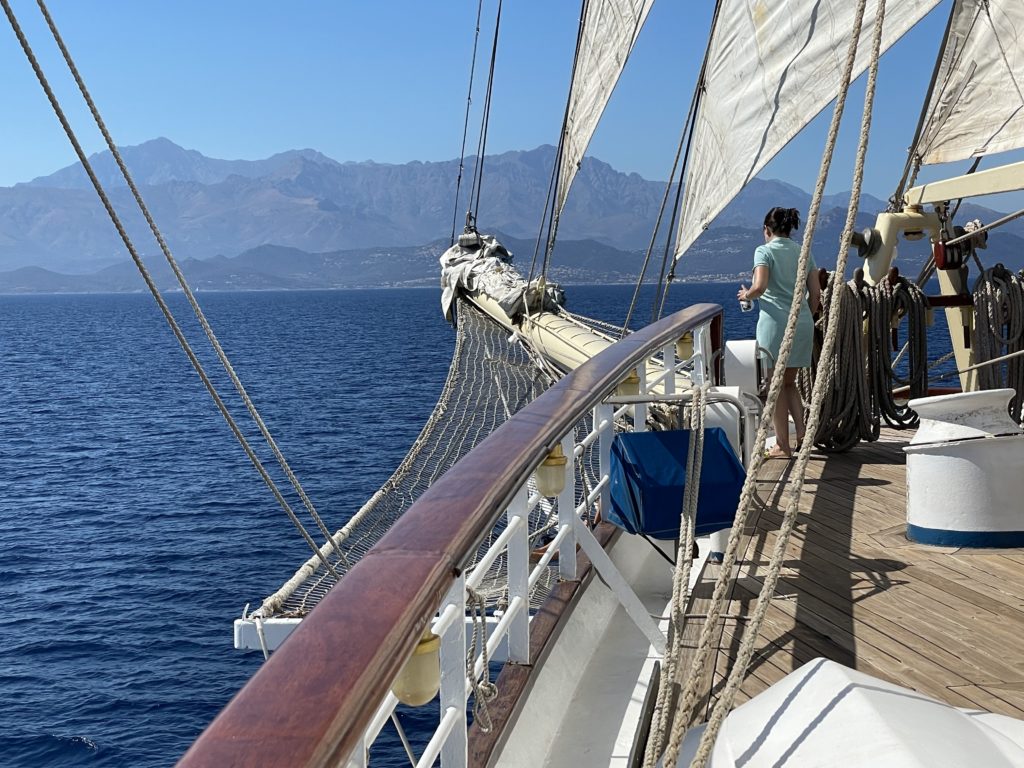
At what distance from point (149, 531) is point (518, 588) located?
18598 millimetres

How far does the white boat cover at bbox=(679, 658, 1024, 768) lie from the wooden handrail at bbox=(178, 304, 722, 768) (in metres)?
0.55

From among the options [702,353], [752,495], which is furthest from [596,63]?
[752,495]

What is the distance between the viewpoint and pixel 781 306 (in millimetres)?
4719

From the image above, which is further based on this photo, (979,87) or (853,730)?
(979,87)

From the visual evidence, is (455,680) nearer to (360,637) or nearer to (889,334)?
(360,637)

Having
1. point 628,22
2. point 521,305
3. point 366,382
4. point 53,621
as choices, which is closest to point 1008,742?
point 628,22

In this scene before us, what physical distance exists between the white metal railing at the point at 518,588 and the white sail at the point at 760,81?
1374mm

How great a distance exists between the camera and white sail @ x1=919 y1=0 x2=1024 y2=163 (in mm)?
4426

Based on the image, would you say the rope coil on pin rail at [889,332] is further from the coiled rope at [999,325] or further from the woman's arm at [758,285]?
the woman's arm at [758,285]

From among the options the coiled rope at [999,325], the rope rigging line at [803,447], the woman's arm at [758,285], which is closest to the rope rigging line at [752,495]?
the rope rigging line at [803,447]

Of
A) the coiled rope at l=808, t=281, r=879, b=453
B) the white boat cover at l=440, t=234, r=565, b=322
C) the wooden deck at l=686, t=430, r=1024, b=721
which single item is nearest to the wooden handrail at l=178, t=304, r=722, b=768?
the wooden deck at l=686, t=430, r=1024, b=721

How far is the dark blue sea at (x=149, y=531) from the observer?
11328mm

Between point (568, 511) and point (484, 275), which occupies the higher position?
point (484, 275)

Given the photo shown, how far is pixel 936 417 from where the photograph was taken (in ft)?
11.3
